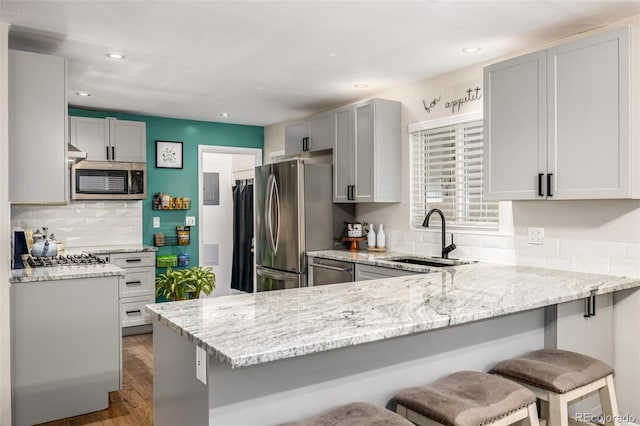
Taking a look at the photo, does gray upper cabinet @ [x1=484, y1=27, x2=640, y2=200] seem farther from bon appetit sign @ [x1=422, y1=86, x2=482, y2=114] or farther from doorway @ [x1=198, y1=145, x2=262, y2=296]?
doorway @ [x1=198, y1=145, x2=262, y2=296]

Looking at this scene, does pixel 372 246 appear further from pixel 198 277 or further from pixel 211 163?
pixel 211 163

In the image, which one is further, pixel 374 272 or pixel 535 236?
pixel 374 272

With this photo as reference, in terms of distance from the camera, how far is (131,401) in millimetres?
3338

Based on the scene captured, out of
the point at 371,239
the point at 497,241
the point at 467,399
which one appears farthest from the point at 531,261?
the point at 467,399

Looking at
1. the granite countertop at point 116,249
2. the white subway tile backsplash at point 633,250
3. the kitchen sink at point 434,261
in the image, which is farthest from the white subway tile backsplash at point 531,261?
the granite countertop at point 116,249

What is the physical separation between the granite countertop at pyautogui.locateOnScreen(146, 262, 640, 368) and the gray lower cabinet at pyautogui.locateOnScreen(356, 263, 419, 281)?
2.83ft

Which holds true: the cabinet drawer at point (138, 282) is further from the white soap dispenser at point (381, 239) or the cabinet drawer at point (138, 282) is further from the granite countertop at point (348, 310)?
the granite countertop at point (348, 310)

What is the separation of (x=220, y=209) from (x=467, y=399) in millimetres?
5853

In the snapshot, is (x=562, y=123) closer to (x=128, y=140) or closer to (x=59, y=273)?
(x=59, y=273)

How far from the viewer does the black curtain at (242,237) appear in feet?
21.7

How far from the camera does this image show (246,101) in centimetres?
498

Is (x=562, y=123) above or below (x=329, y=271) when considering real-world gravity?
above

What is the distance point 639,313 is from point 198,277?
12.6 ft

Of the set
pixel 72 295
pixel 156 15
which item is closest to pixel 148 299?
pixel 72 295
